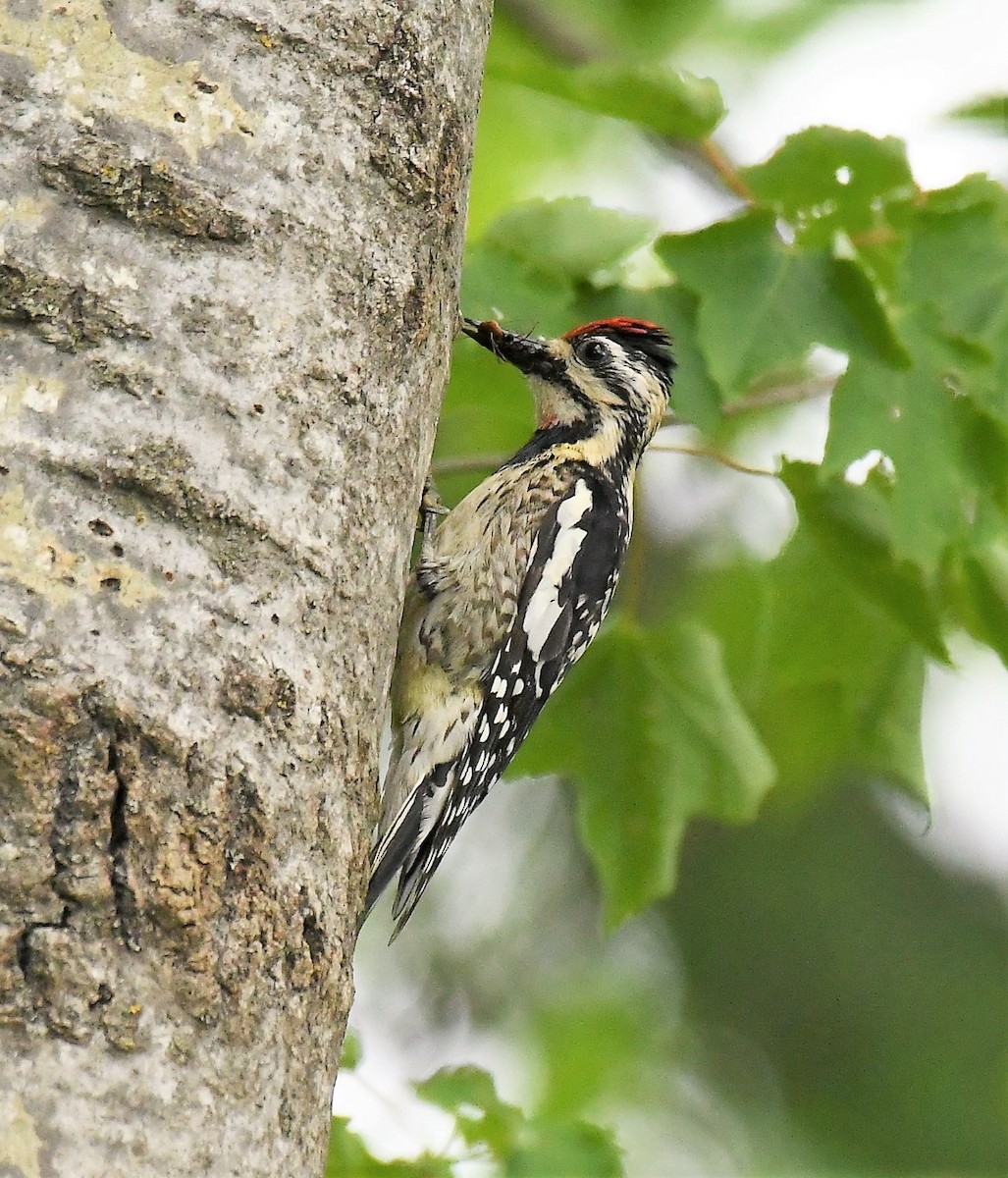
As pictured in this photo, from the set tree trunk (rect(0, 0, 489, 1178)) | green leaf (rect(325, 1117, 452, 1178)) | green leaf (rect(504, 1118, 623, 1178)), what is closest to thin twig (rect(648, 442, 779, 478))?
tree trunk (rect(0, 0, 489, 1178))

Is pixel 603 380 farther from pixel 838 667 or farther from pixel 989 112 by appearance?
pixel 989 112

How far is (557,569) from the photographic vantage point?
11.0 feet

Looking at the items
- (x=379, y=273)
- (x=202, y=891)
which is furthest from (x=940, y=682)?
(x=202, y=891)

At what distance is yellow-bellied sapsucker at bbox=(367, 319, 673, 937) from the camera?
306 centimetres

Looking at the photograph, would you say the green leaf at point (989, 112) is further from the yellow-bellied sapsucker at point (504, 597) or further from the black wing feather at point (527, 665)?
the black wing feather at point (527, 665)

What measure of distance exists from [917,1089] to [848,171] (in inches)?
198

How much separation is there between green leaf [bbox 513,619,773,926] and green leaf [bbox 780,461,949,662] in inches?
14.1

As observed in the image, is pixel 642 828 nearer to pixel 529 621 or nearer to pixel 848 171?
pixel 529 621

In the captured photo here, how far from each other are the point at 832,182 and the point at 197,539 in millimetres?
1757

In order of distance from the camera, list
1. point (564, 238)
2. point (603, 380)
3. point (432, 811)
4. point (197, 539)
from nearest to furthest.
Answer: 1. point (197, 539)
2. point (564, 238)
3. point (432, 811)
4. point (603, 380)

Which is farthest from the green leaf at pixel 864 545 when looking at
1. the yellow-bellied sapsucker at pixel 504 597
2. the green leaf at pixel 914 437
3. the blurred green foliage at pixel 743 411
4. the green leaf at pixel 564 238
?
the green leaf at pixel 564 238

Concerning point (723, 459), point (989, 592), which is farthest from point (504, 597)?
point (989, 592)

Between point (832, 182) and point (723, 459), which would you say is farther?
point (723, 459)

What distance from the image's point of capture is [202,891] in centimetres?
156
